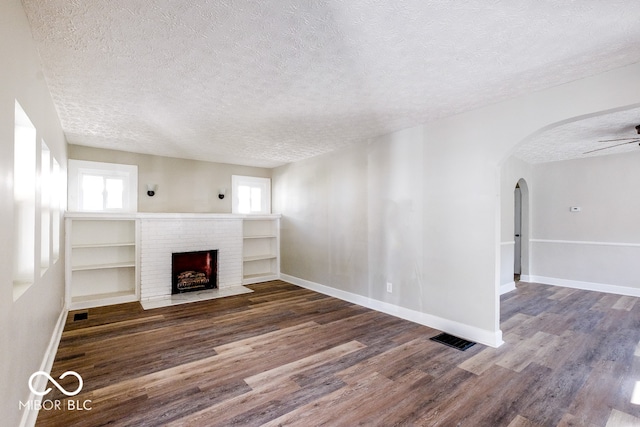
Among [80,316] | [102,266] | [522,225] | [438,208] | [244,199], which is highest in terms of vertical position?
[244,199]

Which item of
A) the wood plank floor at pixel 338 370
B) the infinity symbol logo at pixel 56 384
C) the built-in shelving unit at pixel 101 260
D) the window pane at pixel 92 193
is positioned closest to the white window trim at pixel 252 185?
the built-in shelving unit at pixel 101 260

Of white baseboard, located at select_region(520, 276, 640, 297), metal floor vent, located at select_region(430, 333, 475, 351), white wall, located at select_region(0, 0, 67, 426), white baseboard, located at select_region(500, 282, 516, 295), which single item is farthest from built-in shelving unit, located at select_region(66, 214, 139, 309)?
white baseboard, located at select_region(520, 276, 640, 297)

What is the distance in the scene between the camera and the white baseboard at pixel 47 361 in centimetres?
184

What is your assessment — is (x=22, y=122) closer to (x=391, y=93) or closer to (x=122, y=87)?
(x=122, y=87)

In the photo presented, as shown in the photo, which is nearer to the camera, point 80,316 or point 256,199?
point 80,316

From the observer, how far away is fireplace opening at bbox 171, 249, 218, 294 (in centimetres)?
531

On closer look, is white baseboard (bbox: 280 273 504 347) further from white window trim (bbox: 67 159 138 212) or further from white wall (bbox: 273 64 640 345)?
white window trim (bbox: 67 159 138 212)

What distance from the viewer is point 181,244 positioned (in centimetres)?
534

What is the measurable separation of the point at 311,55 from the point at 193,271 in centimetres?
459

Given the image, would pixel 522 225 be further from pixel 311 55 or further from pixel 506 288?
pixel 311 55

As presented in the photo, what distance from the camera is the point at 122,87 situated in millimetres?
2717

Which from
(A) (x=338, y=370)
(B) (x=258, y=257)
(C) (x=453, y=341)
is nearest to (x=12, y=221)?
(A) (x=338, y=370)

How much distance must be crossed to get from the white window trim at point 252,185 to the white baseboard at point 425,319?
7.56 feet

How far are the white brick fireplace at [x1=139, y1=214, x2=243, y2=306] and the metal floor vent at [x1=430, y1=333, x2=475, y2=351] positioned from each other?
3.75m
